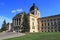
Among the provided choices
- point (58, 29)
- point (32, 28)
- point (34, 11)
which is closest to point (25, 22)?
point (32, 28)

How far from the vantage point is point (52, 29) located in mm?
92312

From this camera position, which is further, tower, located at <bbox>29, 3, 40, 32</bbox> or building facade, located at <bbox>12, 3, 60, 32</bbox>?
tower, located at <bbox>29, 3, 40, 32</bbox>

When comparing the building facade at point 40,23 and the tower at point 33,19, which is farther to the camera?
the tower at point 33,19

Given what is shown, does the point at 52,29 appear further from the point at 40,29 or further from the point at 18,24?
the point at 18,24

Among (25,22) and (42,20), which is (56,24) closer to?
(42,20)

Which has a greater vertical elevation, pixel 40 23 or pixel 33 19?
pixel 33 19

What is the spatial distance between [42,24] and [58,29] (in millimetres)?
13886

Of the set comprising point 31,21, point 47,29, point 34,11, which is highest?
point 34,11

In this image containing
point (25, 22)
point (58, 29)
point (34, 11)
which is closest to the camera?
point (25, 22)

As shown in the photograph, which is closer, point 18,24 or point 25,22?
point 25,22

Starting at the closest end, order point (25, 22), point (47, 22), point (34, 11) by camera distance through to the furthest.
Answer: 1. point (25, 22)
2. point (47, 22)
3. point (34, 11)

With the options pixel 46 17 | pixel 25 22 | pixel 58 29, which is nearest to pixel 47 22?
pixel 46 17

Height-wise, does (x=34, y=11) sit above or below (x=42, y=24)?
above

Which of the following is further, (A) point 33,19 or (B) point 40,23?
(B) point 40,23
